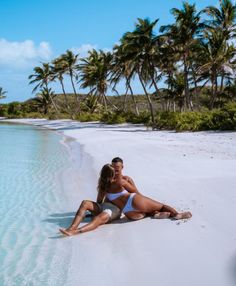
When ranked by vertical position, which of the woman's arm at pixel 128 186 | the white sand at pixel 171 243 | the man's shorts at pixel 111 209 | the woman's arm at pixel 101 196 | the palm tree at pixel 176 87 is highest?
the palm tree at pixel 176 87

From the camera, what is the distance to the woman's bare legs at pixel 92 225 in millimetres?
5465

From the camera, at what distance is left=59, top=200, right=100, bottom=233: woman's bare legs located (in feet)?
18.3

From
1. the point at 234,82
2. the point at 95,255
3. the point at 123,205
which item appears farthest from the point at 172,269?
the point at 234,82

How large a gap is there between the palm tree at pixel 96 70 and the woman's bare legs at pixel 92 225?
43.7 metres

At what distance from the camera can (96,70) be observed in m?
48.6

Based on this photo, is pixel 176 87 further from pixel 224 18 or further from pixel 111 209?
pixel 111 209

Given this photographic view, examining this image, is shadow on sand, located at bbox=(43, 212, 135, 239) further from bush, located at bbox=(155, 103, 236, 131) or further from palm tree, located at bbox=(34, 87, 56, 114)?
palm tree, located at bbox=(34, 87, 56, 114)

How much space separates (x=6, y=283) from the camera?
13.7 feet

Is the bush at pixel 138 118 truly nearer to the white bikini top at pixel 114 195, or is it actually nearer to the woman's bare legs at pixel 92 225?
the white bikini top at pixel 114 195

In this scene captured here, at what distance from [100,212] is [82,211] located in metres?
0.38

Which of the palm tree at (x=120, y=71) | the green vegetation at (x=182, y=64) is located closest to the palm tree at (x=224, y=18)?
the green vegetation at (x=182, y=64)

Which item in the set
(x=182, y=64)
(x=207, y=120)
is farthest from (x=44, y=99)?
(x=207, y=120)

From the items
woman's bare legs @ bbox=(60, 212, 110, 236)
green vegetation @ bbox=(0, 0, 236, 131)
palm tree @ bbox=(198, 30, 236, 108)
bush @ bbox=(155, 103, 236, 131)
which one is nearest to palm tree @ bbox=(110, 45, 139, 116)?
green vegetation @ bbox=(0, 0, 236, 131)

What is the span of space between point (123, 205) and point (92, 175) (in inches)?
185
